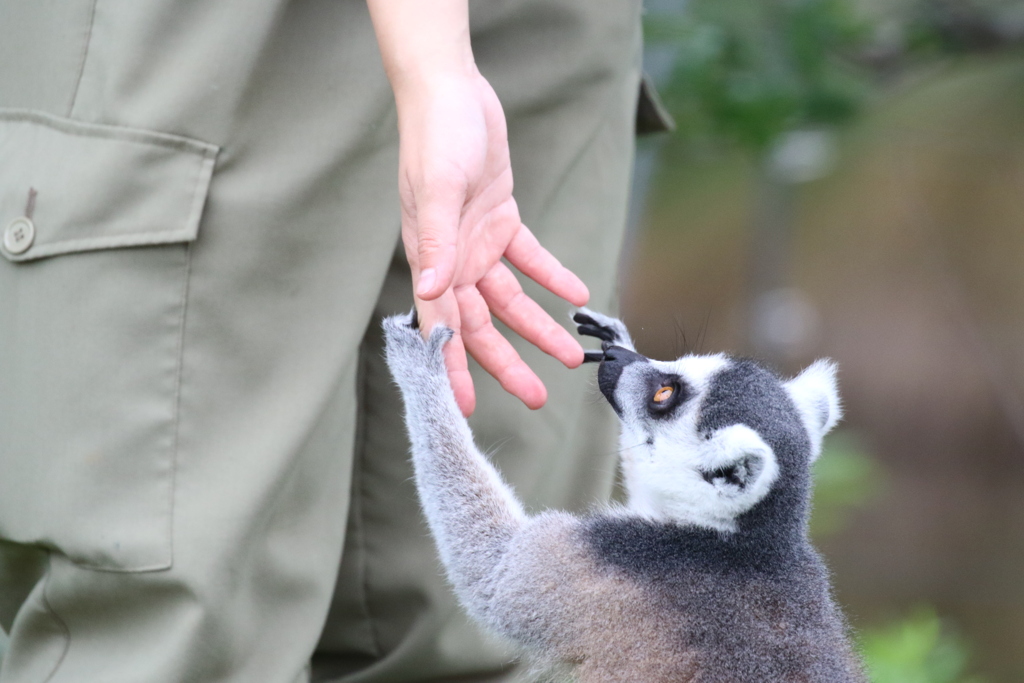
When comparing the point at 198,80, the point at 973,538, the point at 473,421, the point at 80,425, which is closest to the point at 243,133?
the point at 198,80

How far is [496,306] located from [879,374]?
572cm

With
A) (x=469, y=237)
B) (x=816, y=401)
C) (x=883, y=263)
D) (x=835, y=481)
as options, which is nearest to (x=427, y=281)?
(x=469, y=237)

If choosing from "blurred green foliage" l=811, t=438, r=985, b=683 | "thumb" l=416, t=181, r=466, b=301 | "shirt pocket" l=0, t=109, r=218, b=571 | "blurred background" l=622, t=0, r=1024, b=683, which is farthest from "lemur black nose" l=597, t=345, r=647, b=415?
"blurred background" l=622, t=0, r=1024, b=683

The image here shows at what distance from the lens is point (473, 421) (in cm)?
226

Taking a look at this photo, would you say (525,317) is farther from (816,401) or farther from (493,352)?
(816,401)

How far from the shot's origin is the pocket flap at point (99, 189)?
1.60m

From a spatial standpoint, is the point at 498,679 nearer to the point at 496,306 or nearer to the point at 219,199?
the point at 496,306

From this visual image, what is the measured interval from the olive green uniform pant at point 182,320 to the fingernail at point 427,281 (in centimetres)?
37

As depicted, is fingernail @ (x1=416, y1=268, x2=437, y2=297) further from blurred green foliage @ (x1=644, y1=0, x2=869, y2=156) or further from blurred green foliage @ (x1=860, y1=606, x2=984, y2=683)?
blurred green foliage @ (x1=860, y1=606, x2=984, y2=683)

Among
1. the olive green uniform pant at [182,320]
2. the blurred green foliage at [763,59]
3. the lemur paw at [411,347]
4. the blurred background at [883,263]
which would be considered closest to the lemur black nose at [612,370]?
the lemur paw at [411,347]

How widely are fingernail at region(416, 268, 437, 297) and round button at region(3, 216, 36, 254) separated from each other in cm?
68

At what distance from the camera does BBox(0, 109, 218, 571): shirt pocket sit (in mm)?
1591

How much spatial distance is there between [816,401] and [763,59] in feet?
5.49

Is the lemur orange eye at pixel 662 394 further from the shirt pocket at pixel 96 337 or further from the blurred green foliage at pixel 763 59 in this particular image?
the blurred green foliage at pixel 763 59
